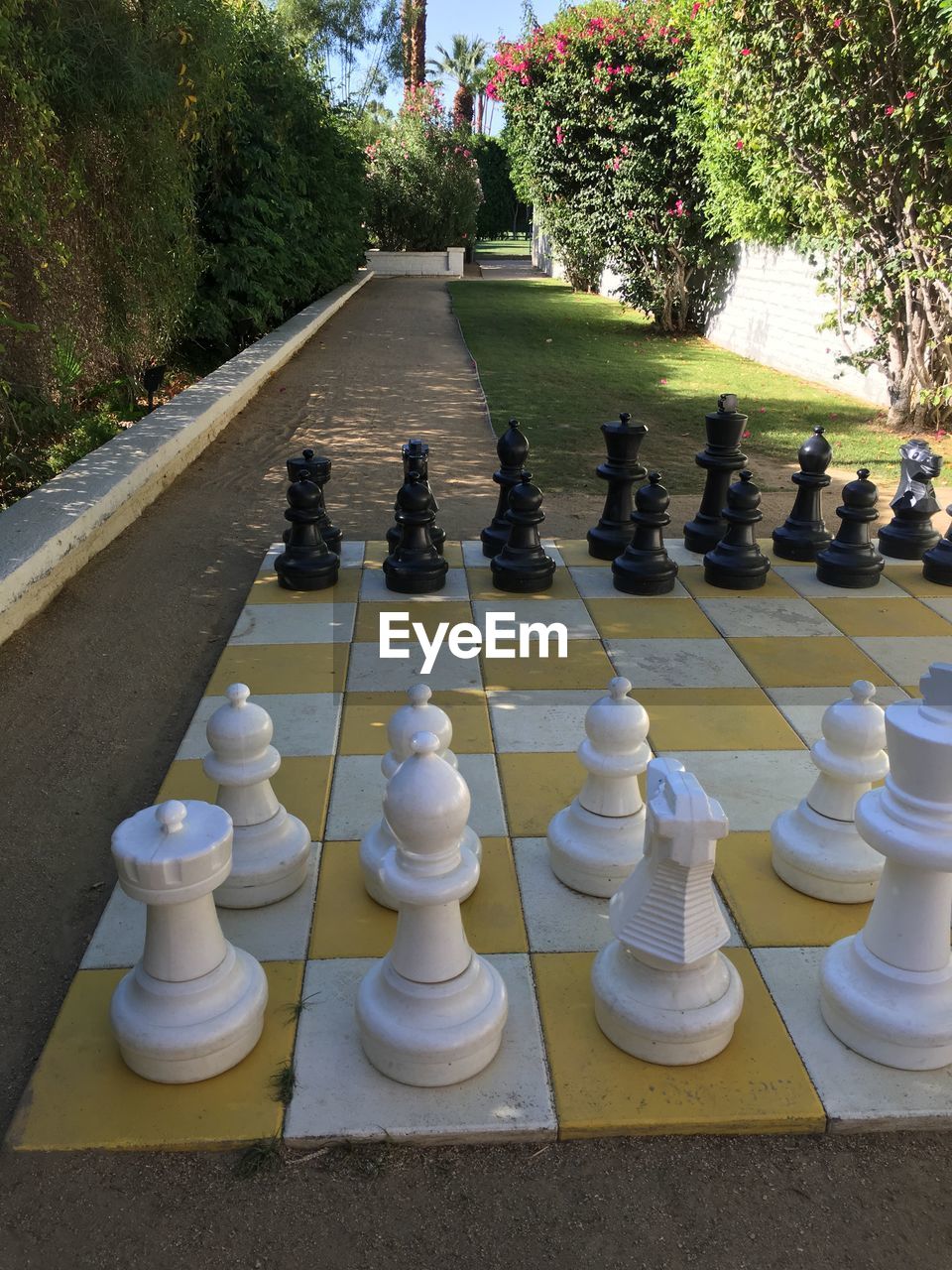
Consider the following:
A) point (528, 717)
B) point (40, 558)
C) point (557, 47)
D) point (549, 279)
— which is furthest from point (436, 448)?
point (549, 279)

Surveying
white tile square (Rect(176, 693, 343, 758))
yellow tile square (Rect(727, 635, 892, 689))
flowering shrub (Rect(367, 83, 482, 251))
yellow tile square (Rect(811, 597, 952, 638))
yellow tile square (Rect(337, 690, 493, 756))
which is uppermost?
flowering shrub (Rect(367, 83, 482, 251))

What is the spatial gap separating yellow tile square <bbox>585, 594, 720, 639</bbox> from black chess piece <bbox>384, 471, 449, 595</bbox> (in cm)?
66

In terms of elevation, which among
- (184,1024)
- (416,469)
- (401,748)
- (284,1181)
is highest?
(416,469)

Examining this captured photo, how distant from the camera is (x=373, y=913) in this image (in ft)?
7.35

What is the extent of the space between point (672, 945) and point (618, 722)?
58 cm

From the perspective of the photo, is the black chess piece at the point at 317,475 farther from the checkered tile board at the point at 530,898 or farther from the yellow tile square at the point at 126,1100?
the yellow tile square at the point at 126,1100

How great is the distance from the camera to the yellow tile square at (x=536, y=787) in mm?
2586

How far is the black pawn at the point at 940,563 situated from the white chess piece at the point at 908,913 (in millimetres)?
2658

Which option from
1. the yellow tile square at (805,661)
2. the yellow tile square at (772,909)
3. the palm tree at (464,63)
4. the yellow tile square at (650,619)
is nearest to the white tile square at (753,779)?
the yellow tile square at (772,909)

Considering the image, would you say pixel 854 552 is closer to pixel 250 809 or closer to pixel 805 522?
pixel 805 522

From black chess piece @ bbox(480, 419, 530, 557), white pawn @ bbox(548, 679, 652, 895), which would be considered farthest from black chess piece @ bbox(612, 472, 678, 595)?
white pawn @ bbox(548, 679, 652, 895)

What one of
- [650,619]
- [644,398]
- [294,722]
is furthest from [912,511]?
[644,398]

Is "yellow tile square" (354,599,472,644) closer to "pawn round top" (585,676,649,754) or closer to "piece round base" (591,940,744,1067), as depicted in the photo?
"pawn round top" (585,676,649,754)

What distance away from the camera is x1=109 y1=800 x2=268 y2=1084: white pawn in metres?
1.71
